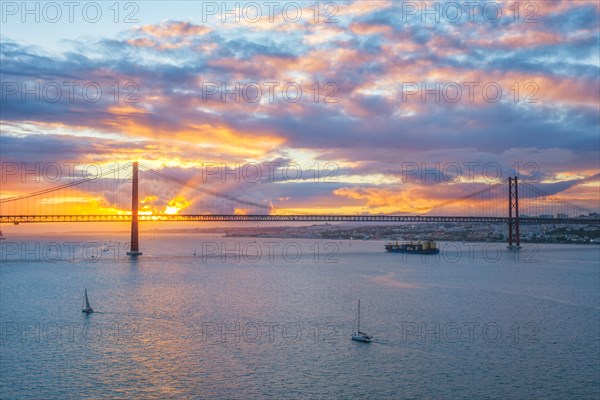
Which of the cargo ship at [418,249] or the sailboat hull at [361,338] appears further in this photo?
the cargo ship at [418,249]

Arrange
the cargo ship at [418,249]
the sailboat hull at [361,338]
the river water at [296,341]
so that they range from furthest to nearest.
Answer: the cargo ship at [418,249] < the sailboat hull at [361,338] < the river water at [296,341]

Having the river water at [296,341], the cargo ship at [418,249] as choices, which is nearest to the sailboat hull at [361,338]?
the river water at [296,341]

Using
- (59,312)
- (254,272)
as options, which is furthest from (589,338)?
(254,272)

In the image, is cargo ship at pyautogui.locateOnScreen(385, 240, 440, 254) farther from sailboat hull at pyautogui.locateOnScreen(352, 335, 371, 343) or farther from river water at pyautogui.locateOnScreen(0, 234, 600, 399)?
sailboat hull at pyautogui.locateOnScreen(352, 335, 371, 343)

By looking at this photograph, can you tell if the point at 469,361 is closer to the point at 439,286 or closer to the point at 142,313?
the point at 142,313

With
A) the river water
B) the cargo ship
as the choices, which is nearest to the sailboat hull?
the river water

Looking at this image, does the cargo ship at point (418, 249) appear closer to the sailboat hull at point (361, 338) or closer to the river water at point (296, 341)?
the river water at point (296, 341)

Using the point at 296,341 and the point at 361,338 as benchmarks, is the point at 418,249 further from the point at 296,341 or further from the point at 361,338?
the point at 296,341

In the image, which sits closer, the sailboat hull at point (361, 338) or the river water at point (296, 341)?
the river water at point (296, 341)

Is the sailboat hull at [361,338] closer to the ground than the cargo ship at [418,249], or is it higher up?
closer to the ground

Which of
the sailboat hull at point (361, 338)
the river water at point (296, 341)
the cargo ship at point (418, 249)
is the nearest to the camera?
the river water at point (296, 341)

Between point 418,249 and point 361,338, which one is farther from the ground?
point 418,249

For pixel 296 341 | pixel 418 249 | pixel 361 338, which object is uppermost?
pixel 418 249

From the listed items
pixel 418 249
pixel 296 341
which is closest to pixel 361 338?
pixel 296 341
